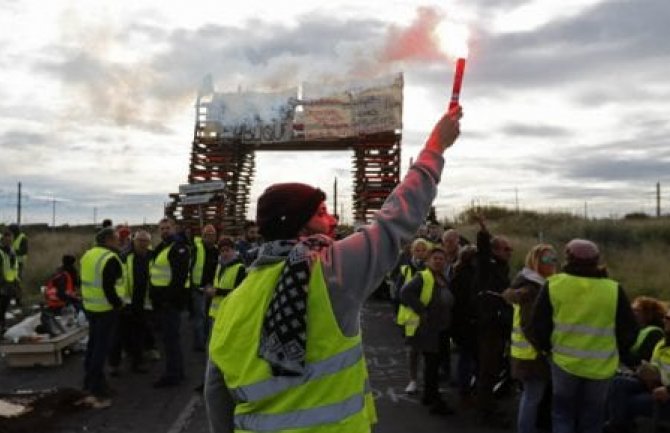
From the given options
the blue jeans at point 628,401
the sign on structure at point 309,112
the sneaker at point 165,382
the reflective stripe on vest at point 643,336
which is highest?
the sign on structure at point 309,112

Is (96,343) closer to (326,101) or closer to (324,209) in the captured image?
(324,209)

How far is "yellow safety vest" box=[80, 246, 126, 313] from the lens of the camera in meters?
9.52

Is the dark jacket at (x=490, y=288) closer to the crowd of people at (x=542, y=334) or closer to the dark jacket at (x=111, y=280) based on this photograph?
the crowd of people at (x=542, y=334)

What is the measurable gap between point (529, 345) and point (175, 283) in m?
5.32

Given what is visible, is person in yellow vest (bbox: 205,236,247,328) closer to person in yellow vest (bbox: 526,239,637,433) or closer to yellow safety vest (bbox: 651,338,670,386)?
person in yellow vest (bbox: 526,239,637,433)

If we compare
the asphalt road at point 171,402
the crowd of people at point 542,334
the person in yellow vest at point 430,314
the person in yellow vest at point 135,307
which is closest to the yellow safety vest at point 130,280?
the person in yellow vest at point 135,307

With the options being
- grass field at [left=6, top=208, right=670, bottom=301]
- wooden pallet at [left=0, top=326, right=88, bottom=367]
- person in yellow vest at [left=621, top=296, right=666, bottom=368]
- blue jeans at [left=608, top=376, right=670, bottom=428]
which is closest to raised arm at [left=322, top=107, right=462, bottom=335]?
blue jeans at [left=608, top=376, right=670, bottom=428]

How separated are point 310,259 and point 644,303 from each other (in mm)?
7017

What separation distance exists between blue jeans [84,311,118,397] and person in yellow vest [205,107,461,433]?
285 inches

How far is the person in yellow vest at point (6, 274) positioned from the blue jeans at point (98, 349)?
625 cm

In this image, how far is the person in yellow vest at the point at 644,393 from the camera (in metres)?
7.45

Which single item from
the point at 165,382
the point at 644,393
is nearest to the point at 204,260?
the point at 165,382

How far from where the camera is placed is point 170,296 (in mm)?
10375

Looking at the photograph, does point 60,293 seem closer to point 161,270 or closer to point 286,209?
point 161,270
